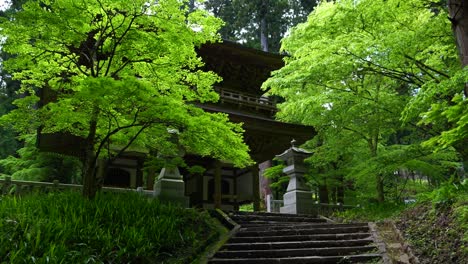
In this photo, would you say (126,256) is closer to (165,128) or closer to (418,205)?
(165,128)

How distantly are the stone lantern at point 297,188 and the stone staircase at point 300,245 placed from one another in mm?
3276

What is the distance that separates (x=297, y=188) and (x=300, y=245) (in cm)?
506

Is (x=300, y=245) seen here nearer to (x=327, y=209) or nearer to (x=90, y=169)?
(x=90, y=169)

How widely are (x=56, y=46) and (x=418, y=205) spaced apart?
9.31m

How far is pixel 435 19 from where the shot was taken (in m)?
9.13

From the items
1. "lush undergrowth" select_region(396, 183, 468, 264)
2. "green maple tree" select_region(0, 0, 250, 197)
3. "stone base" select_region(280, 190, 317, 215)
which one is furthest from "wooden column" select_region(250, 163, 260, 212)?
"green maple tree" select_region(0, 0, 250, 197)

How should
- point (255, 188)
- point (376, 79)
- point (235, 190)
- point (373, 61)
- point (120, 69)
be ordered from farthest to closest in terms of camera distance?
1. point (235, 190)
2. point (255, 188)
3. point (376, 79)
4. point (373, 61)
5. point (120, 69)

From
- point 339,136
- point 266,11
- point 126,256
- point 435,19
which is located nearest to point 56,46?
point 126,256

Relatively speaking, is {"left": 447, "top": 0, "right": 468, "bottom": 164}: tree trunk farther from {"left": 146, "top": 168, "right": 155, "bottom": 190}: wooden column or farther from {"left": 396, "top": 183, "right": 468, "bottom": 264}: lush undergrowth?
{"left": 146, "top": 168, "right": 155, "bottom": 190}: wooden column

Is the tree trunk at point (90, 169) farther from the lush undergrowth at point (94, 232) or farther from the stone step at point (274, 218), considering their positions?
the stone step at point (274, 218)

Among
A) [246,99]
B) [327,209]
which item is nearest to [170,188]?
[327,209]

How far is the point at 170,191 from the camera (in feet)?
34.2

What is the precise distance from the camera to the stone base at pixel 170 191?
1034cm

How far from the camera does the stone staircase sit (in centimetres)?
747
